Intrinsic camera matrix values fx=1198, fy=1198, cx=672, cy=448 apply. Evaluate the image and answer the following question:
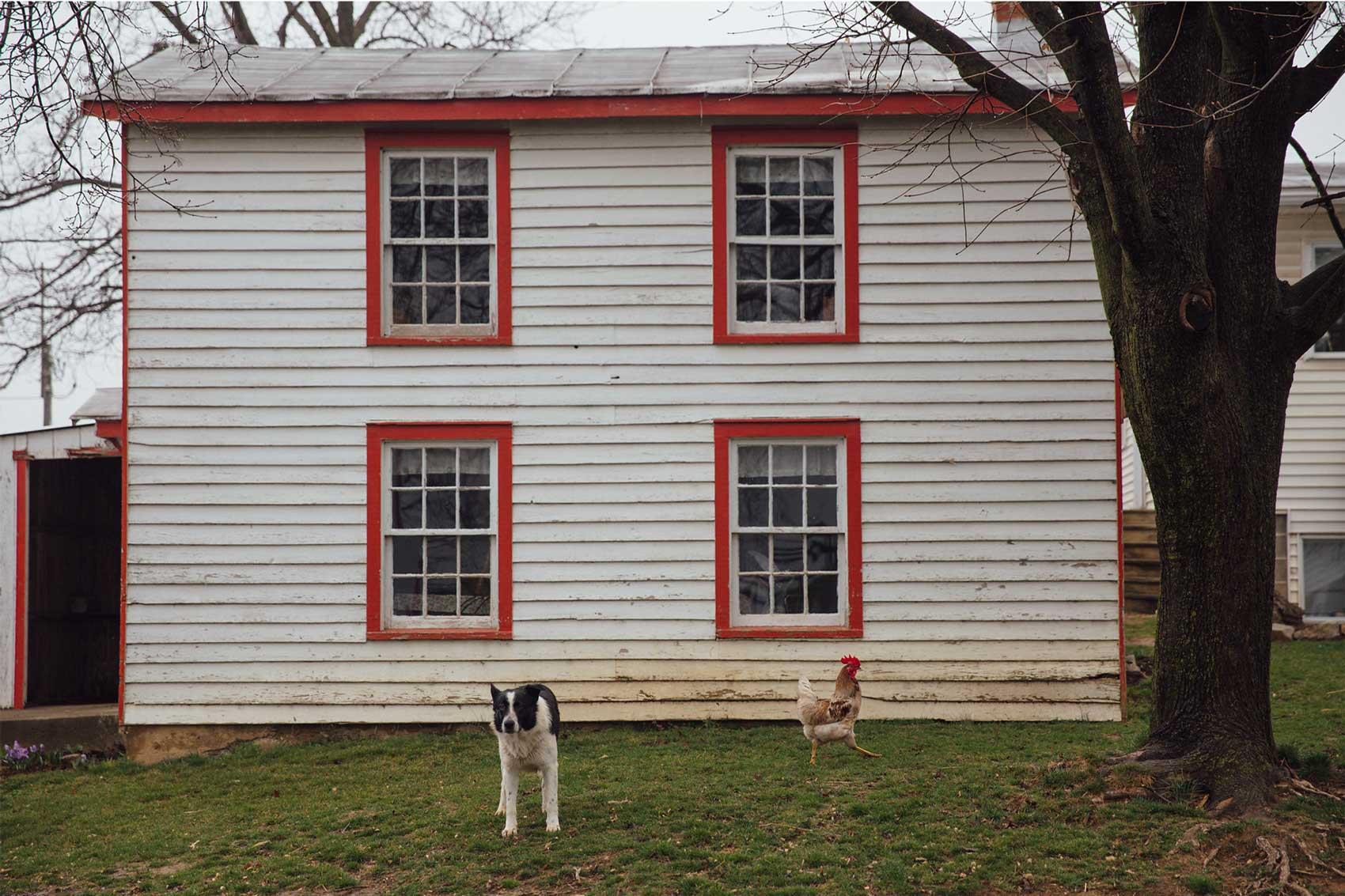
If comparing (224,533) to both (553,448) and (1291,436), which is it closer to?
(553,448)

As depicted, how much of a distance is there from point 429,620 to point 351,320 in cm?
306

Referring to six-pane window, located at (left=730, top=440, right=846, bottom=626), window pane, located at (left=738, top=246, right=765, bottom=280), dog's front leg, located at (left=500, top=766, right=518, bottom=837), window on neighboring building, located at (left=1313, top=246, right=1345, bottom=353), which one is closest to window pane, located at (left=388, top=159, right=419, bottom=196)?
window pane, located at (left=738, top=246, right=765, bottom=280)

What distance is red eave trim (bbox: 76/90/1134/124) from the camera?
1153cm

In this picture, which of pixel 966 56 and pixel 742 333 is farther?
pixel 742 333

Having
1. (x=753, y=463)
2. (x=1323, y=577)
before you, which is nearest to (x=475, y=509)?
(x=753, y=463)

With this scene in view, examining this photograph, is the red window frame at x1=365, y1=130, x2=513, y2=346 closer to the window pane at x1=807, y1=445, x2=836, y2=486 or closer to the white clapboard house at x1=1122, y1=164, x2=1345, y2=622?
the window pane at x1=807, y1=445, x2=836, y2=486

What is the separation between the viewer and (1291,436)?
57.1 ft

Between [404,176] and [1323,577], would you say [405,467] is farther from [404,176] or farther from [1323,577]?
[1323,577]

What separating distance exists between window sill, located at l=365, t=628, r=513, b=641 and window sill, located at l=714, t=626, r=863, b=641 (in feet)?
6.96

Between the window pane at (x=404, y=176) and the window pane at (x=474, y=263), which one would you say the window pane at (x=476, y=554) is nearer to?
the window pane at (x=474, y=263)

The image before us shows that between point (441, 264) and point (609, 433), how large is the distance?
95.4 inches

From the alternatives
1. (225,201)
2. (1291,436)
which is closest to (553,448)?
(225,201)

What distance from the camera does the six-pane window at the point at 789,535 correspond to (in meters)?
11.7

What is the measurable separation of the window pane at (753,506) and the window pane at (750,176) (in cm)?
297
